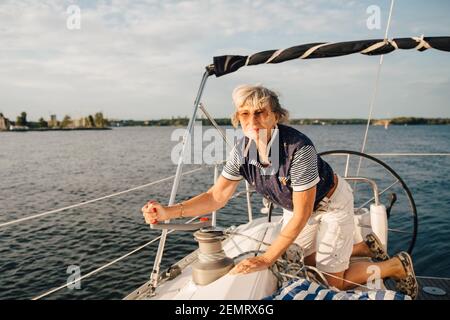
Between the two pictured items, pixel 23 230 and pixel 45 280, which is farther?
pixel 23 230

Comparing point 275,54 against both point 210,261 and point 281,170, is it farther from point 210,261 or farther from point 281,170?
point 210,261

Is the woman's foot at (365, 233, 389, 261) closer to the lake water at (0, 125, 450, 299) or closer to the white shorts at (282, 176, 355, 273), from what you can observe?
the white shorts at (282, 176, 355, 273)

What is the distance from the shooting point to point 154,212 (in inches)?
68.2

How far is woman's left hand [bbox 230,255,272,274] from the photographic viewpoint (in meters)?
1.50

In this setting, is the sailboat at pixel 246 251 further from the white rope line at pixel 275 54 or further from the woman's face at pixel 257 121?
the woman's face at pixel 257 121

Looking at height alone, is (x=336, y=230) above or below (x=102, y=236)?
above

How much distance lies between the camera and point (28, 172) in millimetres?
25750

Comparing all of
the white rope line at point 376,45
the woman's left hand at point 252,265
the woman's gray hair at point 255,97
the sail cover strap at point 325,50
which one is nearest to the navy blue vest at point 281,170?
the woman's gray hair at point 255,97

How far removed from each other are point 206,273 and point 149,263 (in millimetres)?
7264

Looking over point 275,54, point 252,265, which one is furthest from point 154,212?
point 275,54

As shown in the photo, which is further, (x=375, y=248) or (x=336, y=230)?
(x=375, y=248)

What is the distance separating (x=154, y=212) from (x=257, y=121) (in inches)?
27.0
